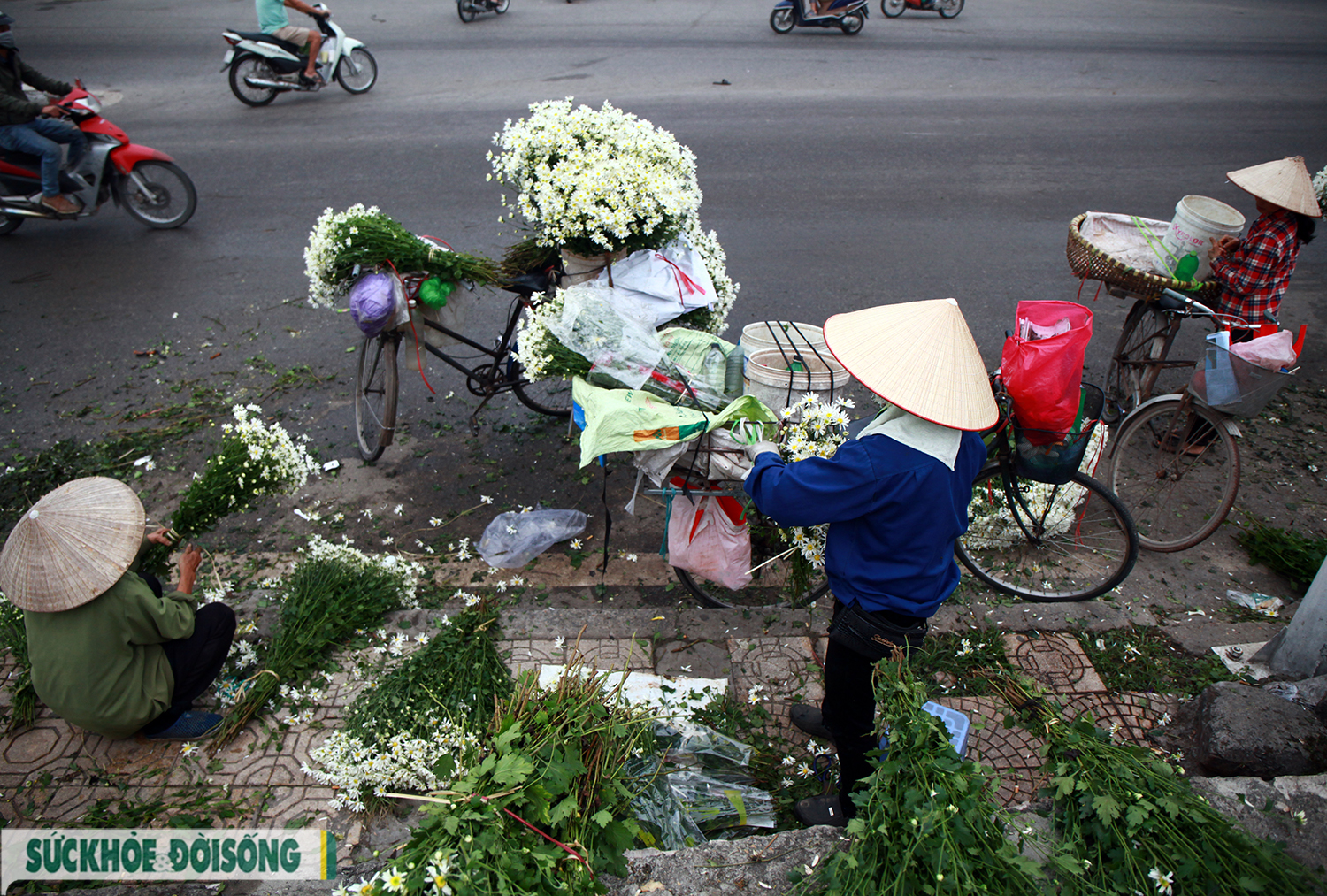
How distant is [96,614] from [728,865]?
235 centimetres

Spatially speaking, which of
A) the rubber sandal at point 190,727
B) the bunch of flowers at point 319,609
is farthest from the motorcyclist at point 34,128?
the rubber sandal at point 190,727

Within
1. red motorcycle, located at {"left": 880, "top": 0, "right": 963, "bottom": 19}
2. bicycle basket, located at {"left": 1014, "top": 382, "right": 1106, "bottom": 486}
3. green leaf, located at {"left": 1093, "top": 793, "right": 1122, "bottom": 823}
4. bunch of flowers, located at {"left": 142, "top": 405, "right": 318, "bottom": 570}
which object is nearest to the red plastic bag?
bicycle basket, located at {"left": 1014, "top": 382, "right": 1106, "bottom": 486}

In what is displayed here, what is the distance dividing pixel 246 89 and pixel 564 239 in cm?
894

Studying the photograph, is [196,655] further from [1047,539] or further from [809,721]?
[1047,539]

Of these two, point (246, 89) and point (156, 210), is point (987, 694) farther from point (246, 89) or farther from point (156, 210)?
point (246, 89)

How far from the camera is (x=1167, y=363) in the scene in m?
4.55

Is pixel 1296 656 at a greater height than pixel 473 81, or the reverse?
pixel 473 81

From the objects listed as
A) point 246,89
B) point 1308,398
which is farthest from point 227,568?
point 246,89

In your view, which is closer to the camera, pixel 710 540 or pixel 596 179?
pixel 710 540

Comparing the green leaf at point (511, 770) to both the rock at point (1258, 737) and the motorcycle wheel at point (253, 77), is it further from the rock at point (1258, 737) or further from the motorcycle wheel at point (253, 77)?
the motorcycle wheel at point (253, 77)

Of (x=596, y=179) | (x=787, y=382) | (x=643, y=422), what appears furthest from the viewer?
(x=596, y=179)

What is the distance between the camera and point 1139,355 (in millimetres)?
4973

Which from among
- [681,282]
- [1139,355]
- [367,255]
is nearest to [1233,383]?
[1139,355]

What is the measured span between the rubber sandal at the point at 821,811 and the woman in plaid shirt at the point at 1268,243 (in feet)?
11.1
